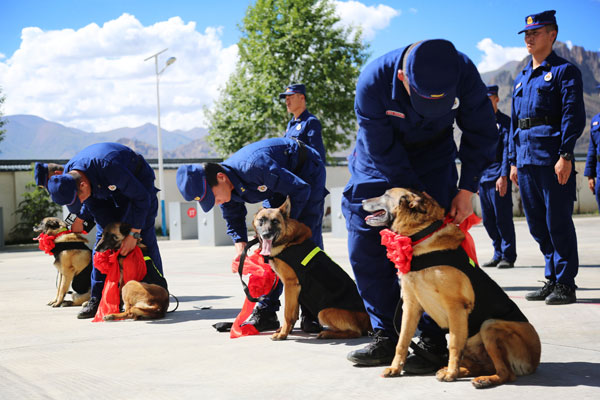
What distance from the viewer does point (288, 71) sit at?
91.1 ft

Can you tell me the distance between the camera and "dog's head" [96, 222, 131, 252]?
5.88 m

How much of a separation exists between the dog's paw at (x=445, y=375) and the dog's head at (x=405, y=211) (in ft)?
2.51

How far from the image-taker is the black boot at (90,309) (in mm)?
6031

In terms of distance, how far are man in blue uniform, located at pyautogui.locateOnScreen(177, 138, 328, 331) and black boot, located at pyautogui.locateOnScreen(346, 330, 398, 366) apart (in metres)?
1.28

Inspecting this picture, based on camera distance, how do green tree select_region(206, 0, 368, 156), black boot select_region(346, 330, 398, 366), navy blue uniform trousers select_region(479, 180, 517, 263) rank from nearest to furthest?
black boot select_region(346, 330, 398, 366)
navy blue uniform trousers select_region(479, 180, 517, 263)
green tree select_region(206, 0, 368, 156)

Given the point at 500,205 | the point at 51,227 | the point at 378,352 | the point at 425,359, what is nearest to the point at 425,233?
the point at 425,359

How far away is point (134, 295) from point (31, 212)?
66.0 feet

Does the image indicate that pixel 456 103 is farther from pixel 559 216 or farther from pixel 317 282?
pixel 559 216

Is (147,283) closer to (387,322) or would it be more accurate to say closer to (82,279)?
(82,279)

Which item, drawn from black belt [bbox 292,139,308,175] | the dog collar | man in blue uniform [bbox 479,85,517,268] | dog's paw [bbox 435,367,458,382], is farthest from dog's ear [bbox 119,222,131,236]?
man in blue uniform [bbox 479,85,517,268]

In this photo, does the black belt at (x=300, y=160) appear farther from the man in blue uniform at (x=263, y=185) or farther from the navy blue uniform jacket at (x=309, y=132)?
the navy blue uniform jacket at (x=309, y=132)

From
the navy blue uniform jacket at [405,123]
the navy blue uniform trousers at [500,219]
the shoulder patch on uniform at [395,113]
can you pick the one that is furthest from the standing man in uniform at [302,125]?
the navy blue uniform trousers at [500,219]

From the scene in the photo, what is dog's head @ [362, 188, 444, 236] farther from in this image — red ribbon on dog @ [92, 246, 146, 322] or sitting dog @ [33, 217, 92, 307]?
sitting dog @ [33, 217, 92, 307]

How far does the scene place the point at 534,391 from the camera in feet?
9.50
